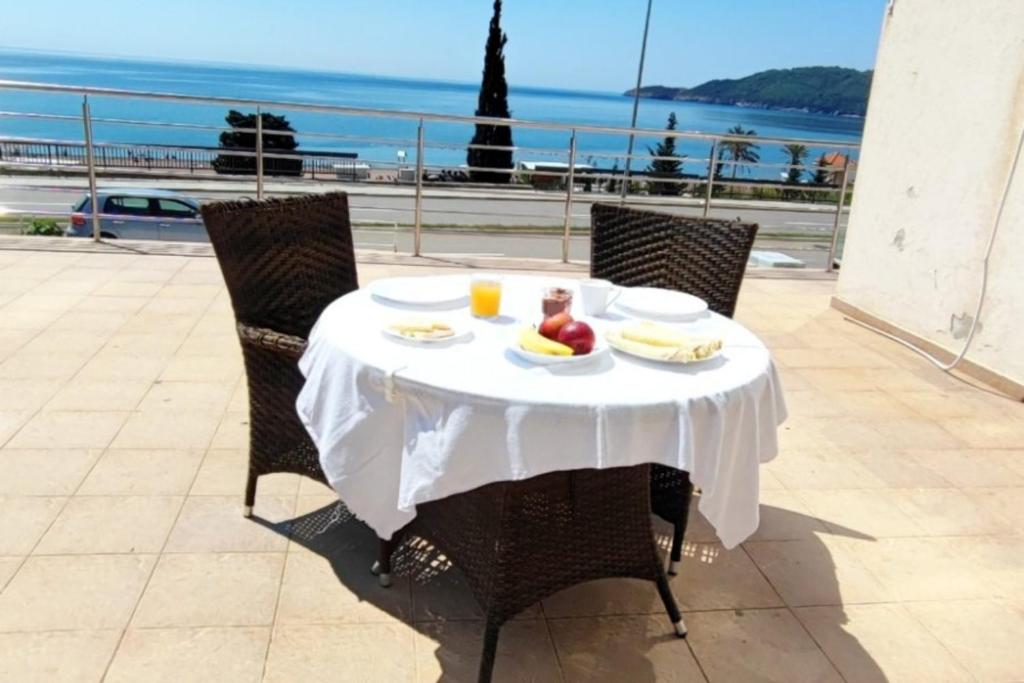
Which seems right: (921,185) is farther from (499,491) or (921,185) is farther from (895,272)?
(499,491)

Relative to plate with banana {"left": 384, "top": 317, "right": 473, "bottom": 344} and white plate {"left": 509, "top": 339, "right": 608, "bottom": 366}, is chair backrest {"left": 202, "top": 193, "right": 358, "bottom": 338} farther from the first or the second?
white plate {"left": 509, "top": 339, "right": 608, "bottom": 366}

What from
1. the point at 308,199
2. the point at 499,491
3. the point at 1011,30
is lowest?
the point at 499,491

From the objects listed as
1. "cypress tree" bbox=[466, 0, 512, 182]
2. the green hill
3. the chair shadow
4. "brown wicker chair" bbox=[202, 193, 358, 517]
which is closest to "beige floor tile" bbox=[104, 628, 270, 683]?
the chair shadow

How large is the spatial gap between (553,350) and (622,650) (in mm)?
738

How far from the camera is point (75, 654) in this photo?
1.49 meters

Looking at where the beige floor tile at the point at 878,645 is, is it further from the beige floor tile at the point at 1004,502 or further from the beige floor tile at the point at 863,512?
the beige floor tile at the point at 1004,502

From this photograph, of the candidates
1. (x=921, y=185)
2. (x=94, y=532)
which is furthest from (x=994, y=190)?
(x=94, y=532)

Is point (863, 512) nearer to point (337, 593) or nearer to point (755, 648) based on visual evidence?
point (755, 648)

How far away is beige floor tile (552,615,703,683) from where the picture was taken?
157 cm

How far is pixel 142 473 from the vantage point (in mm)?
2225

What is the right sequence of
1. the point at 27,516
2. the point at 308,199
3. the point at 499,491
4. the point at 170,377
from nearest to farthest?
the point at 499,491 → the point at 27,516 → the point at 308,199 → the point at 170,377

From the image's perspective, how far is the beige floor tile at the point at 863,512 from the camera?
7.27ft

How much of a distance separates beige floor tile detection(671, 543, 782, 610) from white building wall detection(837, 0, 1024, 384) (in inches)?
88.6

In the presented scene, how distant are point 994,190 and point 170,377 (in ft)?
12.8
